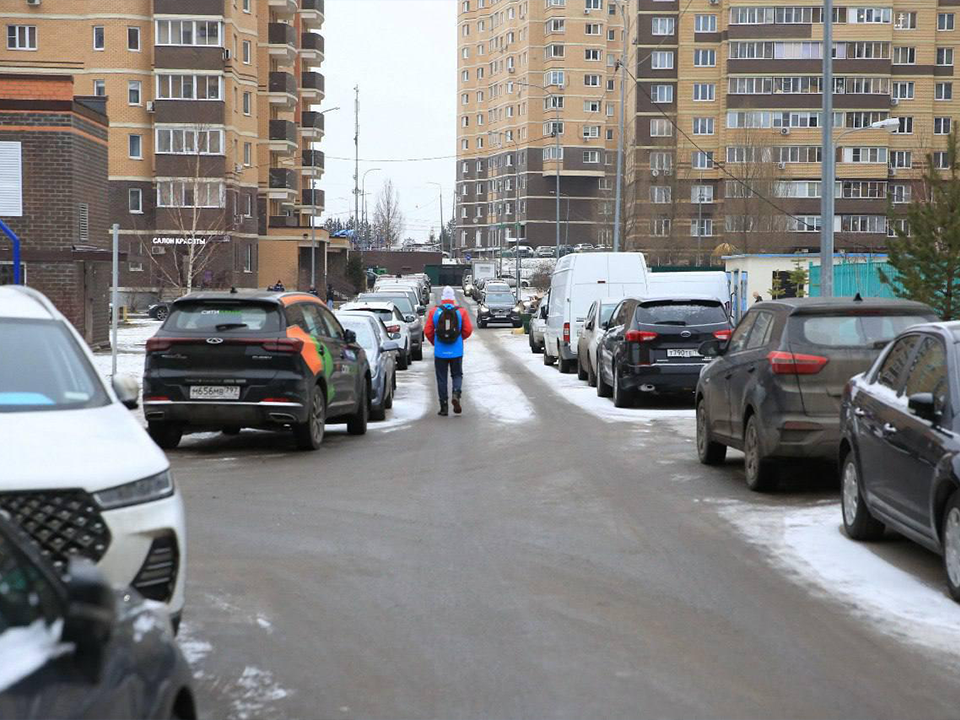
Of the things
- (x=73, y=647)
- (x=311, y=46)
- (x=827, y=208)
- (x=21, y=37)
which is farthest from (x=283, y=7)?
(x=73, y=647)

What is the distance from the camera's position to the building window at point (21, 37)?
71.1 meters

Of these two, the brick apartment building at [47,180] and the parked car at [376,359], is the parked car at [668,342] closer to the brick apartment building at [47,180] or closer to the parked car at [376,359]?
the parked car at [376,359]

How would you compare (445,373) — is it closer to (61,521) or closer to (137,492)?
(137,492)

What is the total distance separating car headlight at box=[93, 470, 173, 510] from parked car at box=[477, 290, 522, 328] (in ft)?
192

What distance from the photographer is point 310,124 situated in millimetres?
98500

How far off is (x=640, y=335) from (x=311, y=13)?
262ft

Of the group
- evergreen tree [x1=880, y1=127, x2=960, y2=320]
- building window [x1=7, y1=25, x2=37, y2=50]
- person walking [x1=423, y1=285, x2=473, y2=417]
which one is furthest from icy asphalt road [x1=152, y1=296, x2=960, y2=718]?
building window [x1=7, y1=25, x2=37, y2=50]

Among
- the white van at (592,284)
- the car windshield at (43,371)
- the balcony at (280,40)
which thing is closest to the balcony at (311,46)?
the balcony at (280,40)

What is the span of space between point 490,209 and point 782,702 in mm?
150452

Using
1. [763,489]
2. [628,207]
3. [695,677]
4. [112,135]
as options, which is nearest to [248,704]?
[695,677]

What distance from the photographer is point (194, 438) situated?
55.2ft

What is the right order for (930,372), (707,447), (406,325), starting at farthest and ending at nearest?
(406,325), (707,447), (930,372)

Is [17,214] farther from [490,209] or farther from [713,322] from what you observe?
[490,209]

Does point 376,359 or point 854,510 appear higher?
point 376,359
